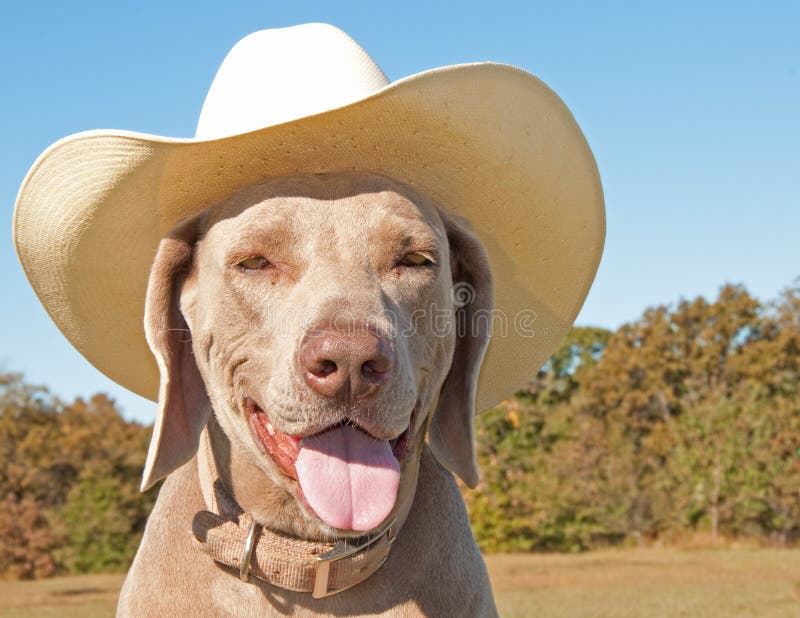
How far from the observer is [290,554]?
3.13 metres

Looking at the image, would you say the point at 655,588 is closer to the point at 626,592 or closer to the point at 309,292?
the point at 626,592

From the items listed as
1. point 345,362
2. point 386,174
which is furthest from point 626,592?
point 345,362

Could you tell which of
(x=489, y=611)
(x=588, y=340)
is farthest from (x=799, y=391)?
(x=489, y=611)

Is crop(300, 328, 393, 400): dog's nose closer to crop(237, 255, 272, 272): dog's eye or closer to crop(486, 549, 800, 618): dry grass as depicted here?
crop(237, 255, 272, 272): dog's eye

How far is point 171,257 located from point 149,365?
0.89 metres

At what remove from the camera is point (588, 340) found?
2018 inches

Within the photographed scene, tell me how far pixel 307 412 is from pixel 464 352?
39.7 inches

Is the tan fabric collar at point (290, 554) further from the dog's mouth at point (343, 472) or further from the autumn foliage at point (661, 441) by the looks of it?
the autumn foliage at point (661, 441)

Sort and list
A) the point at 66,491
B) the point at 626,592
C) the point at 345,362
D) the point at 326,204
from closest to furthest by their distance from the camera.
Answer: the point at 345,362 → the point at 326,204 → the point at 626,592 → the point at 66,491

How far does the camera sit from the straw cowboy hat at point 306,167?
10.8 ft

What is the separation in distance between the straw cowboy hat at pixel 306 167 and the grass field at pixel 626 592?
10108mm

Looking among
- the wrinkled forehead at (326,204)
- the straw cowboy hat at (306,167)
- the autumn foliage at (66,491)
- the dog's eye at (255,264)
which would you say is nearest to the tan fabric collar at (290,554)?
the dog's eye at (255,264)

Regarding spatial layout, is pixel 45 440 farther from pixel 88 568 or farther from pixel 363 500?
pixel 363 500

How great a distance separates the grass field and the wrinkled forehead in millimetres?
10762
